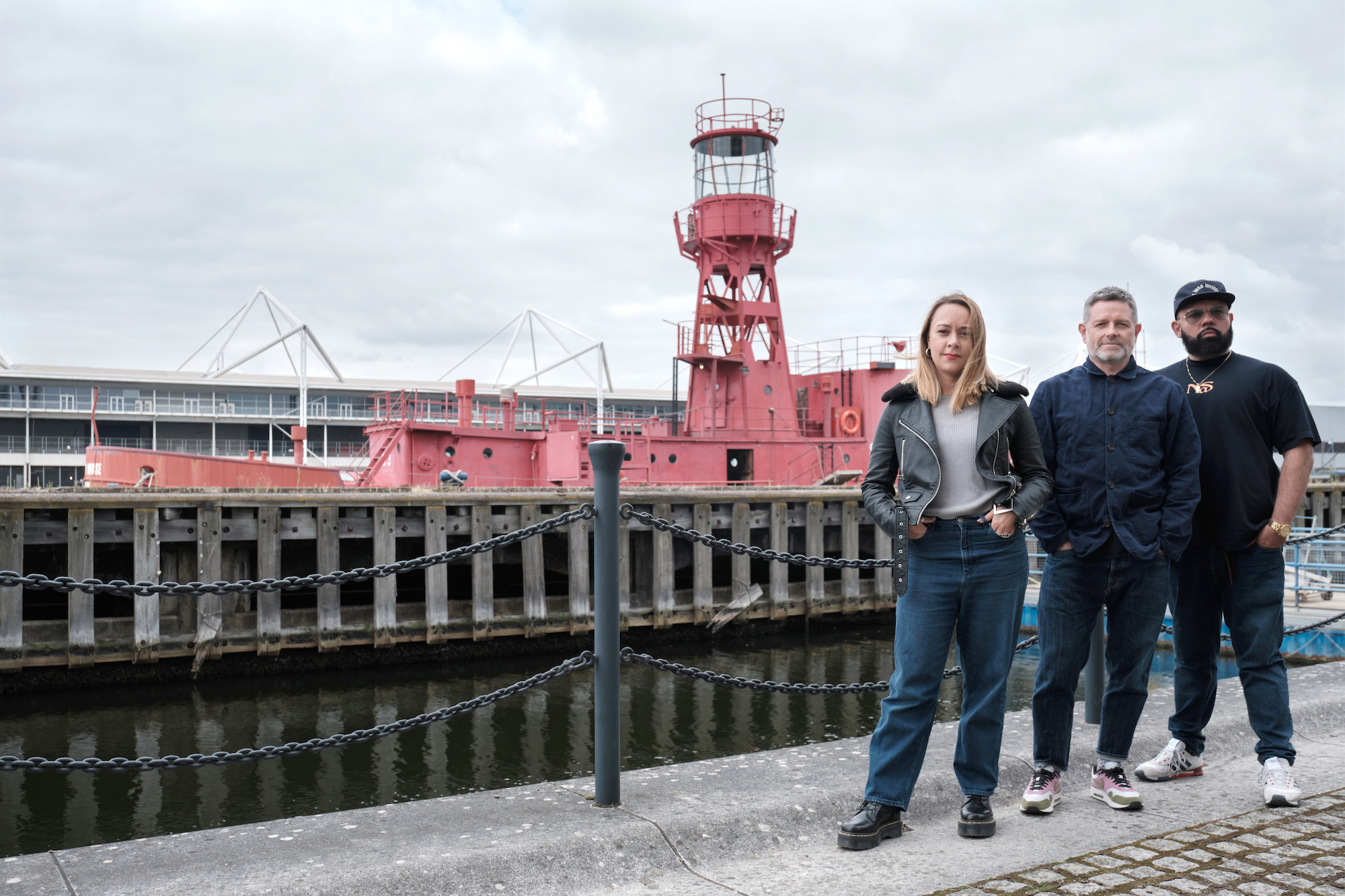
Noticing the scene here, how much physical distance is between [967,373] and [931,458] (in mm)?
352

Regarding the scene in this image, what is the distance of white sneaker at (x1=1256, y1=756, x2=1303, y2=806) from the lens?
395 cm

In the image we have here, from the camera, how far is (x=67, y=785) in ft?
28.6

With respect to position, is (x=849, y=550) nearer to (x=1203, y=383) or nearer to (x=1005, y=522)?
(x=1203, y=383)

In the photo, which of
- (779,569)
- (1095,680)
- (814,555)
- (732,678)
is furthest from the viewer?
(814,555)

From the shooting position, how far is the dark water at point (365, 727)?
8195 millimetres

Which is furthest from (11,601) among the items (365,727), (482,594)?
(482,594)

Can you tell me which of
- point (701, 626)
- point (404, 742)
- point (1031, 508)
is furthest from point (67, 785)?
point (701, 626)

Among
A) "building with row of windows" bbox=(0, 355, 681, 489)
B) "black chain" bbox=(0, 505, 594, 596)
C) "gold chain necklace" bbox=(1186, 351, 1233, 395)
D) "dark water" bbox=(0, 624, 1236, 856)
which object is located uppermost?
"building with row of windows" bbox=(0, 355, 681, 489)

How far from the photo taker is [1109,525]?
12.8 ft

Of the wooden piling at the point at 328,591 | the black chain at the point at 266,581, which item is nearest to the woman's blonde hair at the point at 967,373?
the black chain at the point at 266,581

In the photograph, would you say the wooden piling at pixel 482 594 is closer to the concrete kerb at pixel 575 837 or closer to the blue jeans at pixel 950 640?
the concrete kerb at pixel 575 837

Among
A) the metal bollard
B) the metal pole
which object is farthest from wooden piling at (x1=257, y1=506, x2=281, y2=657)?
the metal pole

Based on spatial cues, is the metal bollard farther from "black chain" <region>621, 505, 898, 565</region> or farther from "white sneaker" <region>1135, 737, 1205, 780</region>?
"white sneaker" <region>1135, 737, 1205, 780</region>

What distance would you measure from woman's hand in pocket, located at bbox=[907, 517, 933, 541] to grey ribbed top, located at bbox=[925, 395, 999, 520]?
0.03 m
